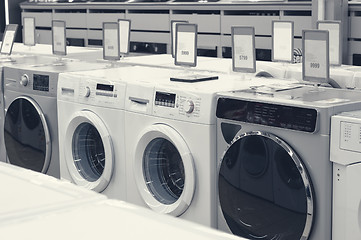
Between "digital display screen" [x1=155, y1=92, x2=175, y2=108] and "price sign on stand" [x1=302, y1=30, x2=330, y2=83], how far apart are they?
2.39 feet

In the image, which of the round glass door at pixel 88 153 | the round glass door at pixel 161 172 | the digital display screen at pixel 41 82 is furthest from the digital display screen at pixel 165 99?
the digital display screen at pixel 41 82

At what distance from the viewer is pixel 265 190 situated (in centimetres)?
337

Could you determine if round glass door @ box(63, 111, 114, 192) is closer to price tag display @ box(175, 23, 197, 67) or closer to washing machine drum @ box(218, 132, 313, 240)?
price tag display @ box(175, 23, 197, 67)

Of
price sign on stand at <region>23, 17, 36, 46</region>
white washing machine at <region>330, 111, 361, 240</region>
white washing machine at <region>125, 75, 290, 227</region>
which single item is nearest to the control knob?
white washing machine at <region>125, 75, 290, 227</region>

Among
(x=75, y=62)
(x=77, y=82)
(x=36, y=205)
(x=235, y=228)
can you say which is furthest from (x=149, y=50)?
(x=36, y=205)

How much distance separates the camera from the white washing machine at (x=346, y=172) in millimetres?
2986

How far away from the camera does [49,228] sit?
150 centimetres

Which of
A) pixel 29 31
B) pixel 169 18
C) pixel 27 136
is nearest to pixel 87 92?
pixel 27 136

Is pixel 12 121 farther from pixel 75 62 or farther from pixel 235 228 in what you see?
pixel 235 228

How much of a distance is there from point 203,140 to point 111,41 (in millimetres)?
1767

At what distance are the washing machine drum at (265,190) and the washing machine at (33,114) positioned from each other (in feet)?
5.58

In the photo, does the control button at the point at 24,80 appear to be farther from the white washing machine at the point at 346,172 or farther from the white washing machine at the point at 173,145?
the white washing machine at the point at 346,172

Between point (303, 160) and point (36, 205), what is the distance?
1.72 m

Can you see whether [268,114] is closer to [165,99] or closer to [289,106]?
[289,106]
